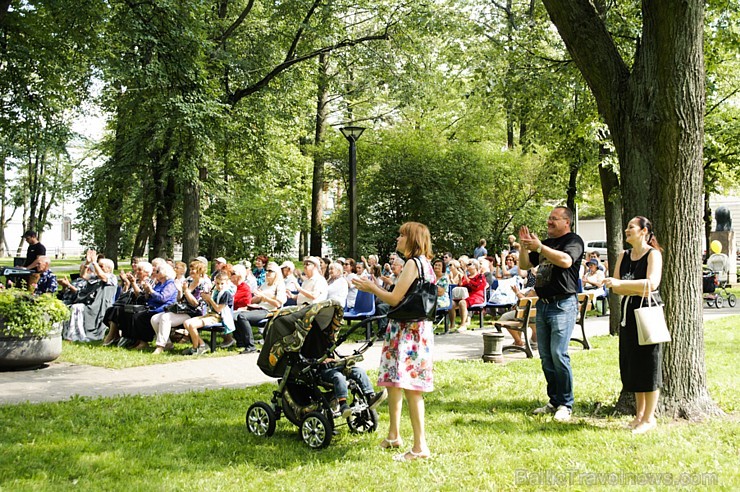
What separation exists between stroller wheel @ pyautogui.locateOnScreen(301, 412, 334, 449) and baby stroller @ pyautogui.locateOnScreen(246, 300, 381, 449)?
6 cm

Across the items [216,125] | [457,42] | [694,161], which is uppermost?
[457,42]

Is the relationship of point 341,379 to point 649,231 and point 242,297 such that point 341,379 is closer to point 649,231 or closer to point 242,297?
point 649,231

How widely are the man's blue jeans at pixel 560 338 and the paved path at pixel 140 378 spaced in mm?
3552

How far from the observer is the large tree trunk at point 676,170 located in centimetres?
635

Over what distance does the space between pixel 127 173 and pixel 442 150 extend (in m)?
10.5

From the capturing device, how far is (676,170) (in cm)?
638

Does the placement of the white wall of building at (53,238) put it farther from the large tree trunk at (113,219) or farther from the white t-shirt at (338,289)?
the white t-shirt at (338,289)

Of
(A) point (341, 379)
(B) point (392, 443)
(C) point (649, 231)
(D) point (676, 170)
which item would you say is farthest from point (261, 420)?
(D) point (676, 170)

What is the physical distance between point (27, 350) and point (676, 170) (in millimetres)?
8127

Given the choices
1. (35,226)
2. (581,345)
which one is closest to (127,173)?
(581,345)

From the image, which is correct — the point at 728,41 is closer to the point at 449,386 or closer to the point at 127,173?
the point at 449,386

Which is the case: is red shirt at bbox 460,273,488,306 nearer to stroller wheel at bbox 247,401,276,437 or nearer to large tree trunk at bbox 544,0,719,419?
large tree trunk at bbox 544,0,719,419

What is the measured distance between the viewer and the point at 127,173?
2036 centimetres

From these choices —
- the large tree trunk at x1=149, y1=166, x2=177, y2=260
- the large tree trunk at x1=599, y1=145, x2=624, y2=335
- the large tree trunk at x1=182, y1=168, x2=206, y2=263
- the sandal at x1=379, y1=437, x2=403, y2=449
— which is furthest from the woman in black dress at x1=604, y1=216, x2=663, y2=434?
the large tree trunk at x1=149, y1=166, x2=177, y2=260
